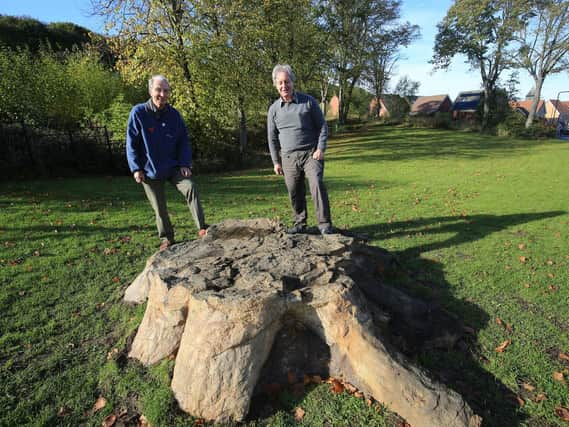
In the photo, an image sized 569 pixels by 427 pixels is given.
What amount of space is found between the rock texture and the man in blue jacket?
1.37 m

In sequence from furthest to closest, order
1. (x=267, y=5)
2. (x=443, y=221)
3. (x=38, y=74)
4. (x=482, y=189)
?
1. (x=267, y=5)
2. (x=38, y=74)
3. (x=482, y=189)
4. (x=443, y=221)

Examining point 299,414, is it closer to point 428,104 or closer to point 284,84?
point 284,84

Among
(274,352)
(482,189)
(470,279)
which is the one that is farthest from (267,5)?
(274,352)

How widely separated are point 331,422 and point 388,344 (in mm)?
821

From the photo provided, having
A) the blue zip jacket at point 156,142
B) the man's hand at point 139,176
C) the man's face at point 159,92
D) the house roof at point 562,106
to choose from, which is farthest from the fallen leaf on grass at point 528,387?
the house roof at point 562,106

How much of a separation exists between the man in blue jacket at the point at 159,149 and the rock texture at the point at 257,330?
53.9 inches

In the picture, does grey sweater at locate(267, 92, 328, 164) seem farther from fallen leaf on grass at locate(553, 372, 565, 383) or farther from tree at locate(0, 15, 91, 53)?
tree at locate(0, 15, 91, 53)

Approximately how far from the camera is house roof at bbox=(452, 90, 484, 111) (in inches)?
2176

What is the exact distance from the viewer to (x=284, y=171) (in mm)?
5191

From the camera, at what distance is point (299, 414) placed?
2.80 m

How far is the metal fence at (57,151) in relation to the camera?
12.8m

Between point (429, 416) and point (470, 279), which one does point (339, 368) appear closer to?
Result: point (429, 416)

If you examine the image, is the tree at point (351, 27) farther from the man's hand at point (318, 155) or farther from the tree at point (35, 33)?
the man's hand at point (318, 155)

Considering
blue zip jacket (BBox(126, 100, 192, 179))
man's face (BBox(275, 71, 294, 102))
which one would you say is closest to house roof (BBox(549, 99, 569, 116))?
man's face (BBox(275, 71, 294, 102))
